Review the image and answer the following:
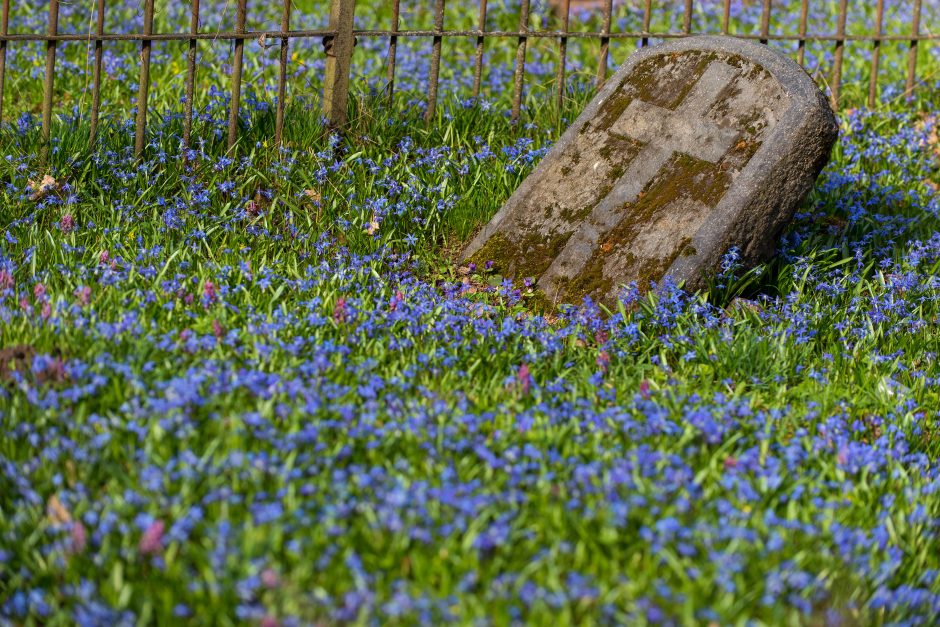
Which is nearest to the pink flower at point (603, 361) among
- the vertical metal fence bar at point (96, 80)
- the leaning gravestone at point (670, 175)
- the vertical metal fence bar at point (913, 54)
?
the leaning gravestone at point (670, 175)

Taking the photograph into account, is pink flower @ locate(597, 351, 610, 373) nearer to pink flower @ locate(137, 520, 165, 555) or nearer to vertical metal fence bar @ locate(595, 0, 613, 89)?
pink flower @ locate(137, 520, 165, 555)

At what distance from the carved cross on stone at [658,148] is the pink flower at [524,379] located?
1276 mm

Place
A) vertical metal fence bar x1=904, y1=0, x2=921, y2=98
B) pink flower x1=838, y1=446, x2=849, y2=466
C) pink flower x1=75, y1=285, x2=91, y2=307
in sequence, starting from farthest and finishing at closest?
vertical metal fence bar x1=904, y1=0, x2=921, y2=98 < pink flower x1=75, y1=285, x2=91, y2=307 < pink flower x1=838, y1=446, x2=849, y2=466

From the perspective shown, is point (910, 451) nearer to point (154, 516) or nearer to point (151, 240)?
A: point (154, 516)

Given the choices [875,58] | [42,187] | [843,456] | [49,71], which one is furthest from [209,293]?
[875,58]

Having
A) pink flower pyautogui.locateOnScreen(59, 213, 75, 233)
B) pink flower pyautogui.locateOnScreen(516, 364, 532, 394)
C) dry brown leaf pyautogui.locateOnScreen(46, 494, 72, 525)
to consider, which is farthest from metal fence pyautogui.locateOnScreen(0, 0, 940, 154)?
dry brown leaf pyautogui.locateOnScreen(46, 494, 72, 525)

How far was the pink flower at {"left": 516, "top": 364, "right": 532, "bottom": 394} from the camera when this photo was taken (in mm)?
3693

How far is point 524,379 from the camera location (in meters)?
3.73

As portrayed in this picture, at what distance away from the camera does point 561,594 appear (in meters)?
2.49

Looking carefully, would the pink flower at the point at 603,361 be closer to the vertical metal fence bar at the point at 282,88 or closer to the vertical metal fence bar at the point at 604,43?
the vertical metal fence bar at the point at 282,88

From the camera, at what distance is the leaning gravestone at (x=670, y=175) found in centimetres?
477

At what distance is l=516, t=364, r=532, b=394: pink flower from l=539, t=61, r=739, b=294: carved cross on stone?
4.19ft

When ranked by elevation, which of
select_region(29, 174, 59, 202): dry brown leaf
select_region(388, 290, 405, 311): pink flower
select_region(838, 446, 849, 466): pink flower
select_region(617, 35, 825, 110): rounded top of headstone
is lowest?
select_region(388, 290, 405, 311): pink flower

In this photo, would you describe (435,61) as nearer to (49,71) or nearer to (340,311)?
(49,71)
